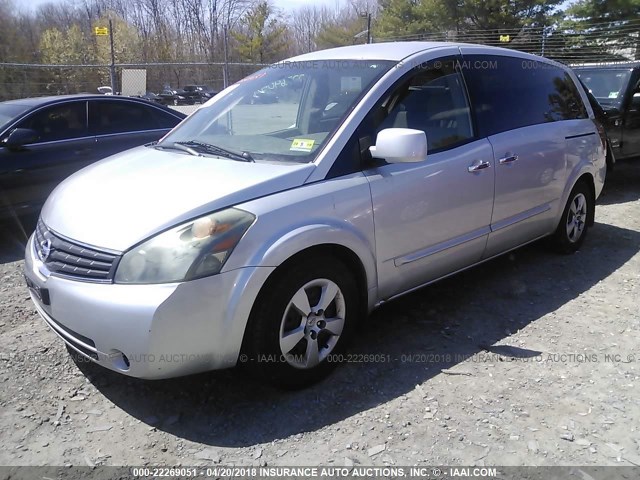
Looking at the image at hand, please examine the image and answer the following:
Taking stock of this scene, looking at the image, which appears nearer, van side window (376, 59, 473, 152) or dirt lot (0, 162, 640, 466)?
dirt lot (0, 162, 640, 466)

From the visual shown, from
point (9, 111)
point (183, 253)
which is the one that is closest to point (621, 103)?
point (183, 253)

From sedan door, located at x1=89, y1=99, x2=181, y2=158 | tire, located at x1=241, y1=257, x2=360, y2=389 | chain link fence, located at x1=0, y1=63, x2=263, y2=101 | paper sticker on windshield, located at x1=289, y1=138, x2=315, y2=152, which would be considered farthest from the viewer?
chain link fence, located at x1=0, y1=63, x2=263, y2=101

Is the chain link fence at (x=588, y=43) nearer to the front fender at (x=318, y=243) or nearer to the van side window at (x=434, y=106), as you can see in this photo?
the van side window at (x=434, y=106)

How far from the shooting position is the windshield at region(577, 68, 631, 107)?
25.5 feet

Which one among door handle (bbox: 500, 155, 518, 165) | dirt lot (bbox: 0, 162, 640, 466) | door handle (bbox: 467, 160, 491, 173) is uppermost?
door handle (bbox: 500, 155, 518, 165)

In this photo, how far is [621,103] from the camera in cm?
762

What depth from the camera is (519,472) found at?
2314 mm

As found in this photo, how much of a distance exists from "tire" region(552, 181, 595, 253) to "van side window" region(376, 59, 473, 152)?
1663 millimetres

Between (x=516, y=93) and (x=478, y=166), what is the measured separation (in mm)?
987

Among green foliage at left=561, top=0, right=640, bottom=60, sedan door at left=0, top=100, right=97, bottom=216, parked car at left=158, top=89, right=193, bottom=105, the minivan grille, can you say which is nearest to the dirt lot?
the minivan grille

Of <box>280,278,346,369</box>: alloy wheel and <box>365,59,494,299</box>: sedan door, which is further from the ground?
<box>365,59,494,299</box>: sedan door

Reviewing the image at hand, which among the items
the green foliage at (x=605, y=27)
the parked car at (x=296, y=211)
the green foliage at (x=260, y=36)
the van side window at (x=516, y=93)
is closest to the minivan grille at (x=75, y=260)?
the parked car at (x=296, y=211)

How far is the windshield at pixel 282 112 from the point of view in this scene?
309 centimetres

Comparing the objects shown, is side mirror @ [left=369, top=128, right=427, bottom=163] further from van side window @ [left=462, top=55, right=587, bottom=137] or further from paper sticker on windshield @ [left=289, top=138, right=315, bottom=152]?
van side window @ [left=462, top=55, right=587, bottom=137]
